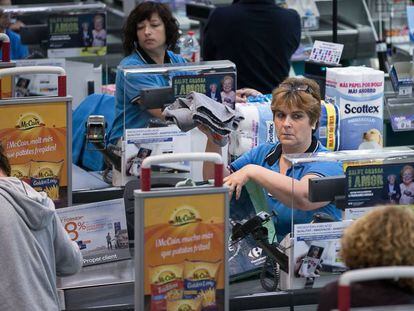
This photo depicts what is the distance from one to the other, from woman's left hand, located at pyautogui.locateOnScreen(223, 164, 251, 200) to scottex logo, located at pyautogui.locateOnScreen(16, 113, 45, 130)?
0.85 m

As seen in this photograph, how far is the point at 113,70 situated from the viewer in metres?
9.57

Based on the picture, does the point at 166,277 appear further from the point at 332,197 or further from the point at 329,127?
the point at 329,127

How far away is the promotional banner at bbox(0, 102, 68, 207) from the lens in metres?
5.19

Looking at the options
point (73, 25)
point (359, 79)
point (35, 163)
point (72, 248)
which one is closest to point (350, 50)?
point (73, 25)

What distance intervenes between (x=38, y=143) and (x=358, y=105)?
1.85 metres

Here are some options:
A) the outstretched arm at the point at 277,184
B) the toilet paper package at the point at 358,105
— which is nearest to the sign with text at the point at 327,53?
the toilet paper package at the point at 358,105

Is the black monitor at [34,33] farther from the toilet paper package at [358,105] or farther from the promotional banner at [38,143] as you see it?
the promotional banner at [38,143]

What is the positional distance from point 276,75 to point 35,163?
2.76 meters

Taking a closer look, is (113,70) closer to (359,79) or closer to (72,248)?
(359,79)

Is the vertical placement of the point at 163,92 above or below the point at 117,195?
above

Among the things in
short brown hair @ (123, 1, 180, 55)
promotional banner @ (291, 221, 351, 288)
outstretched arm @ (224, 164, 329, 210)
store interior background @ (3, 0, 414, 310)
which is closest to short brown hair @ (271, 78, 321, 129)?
outstretched arm @ (224, 164, 329, 210)

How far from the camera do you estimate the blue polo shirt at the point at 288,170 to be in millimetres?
4949

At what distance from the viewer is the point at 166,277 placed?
4.36 m

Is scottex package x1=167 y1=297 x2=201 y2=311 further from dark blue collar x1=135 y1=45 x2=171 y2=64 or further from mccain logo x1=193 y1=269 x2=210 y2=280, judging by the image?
dark blue collar x1=135 y1=45 x2=171 y2=64
